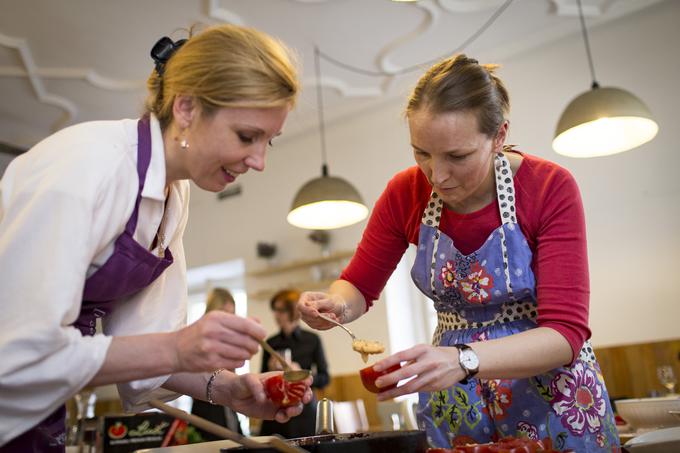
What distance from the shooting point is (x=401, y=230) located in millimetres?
1745

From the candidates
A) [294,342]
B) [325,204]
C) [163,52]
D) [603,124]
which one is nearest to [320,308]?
[163,52]

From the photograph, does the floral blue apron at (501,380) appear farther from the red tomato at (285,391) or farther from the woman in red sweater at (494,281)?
the red tomato at (285,391)

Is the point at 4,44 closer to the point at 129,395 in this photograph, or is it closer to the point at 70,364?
the point at 129,395

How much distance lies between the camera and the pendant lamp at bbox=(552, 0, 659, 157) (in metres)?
3.24

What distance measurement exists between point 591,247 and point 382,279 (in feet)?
11.9

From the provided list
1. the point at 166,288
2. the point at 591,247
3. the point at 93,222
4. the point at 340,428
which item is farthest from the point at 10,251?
the point at 591,247

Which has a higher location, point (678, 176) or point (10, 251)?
point (678, 176)

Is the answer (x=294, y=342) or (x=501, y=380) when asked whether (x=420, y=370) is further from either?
(x=294, y=342)

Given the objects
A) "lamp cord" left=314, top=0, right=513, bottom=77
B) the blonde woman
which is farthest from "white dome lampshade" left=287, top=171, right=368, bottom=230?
the blonde woman

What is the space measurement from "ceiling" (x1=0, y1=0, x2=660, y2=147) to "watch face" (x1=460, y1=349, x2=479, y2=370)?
3.80 m

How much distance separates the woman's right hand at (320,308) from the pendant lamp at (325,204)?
93.4 inches

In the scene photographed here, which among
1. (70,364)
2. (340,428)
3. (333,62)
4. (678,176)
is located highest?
(333,62)

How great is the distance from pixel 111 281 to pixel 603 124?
328 cm

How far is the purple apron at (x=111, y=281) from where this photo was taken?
114 cm
